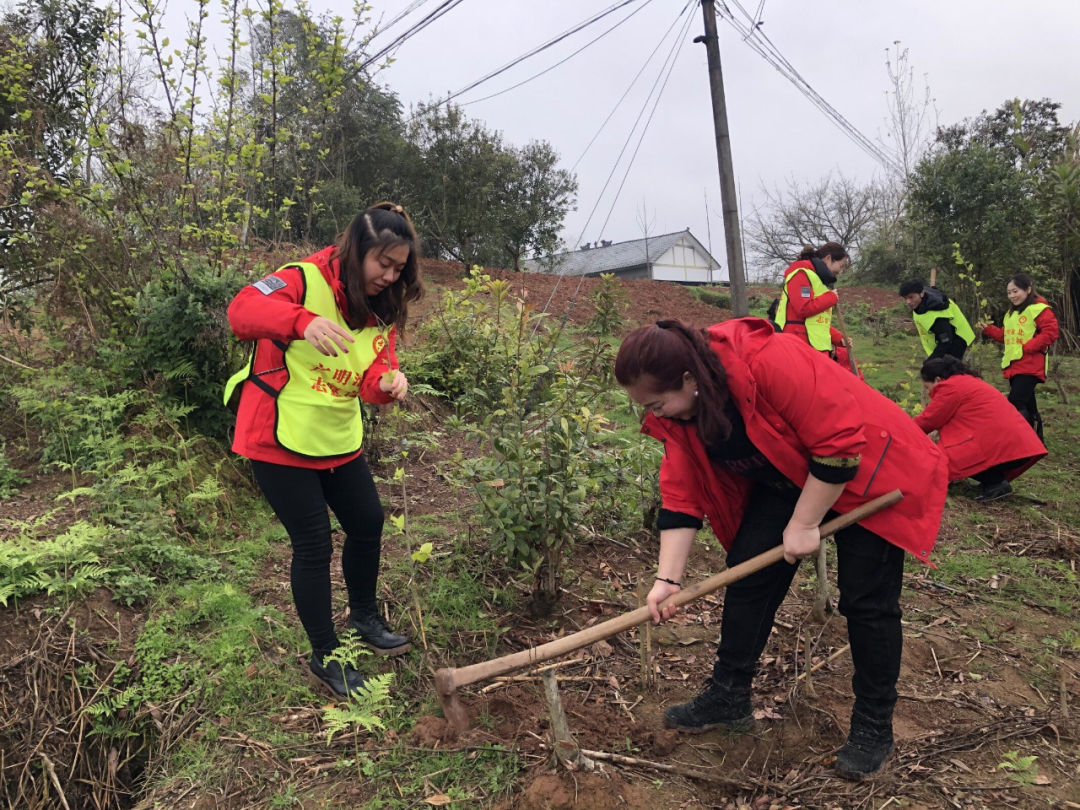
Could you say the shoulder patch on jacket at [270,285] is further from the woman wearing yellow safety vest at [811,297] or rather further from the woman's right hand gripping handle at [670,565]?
the woman wearing yellow safety vest at [811,297]

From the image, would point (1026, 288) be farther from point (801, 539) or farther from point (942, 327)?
point (801, 539)

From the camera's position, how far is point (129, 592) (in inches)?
128

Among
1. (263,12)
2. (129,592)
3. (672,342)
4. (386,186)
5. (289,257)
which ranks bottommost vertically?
(129,592)

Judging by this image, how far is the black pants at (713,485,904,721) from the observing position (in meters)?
2.21

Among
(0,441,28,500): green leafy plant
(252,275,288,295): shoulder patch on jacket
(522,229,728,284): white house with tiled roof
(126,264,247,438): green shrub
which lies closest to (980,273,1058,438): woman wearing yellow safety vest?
(252,275,288,295): shoulder patch on jacket

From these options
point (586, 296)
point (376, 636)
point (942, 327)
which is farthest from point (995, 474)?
point (586, 296)

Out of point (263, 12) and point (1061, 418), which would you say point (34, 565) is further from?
point (1061, 418)

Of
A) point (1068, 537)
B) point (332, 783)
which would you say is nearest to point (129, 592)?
point (332, 783)

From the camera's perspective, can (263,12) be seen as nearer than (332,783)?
No

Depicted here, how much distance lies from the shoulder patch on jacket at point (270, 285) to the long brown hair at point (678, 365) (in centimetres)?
124

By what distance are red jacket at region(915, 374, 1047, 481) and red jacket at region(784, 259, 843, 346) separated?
1172 mm

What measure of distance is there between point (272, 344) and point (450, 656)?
1549 millimetres

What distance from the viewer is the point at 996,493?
5418 millimetres

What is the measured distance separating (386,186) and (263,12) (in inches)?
453
